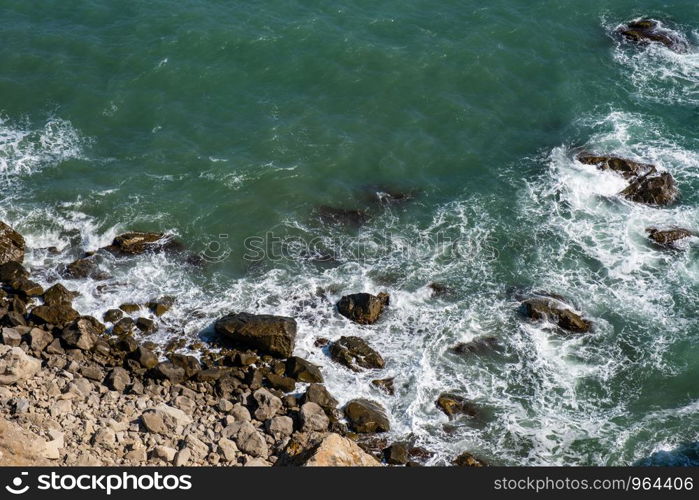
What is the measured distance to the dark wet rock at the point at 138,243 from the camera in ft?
161

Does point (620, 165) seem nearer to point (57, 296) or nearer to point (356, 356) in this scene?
point (356, 356)

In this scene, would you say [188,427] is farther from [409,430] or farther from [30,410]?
[409,430]

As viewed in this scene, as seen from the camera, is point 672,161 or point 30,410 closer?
point 30,410

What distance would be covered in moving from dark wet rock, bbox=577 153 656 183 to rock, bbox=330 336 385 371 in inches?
838

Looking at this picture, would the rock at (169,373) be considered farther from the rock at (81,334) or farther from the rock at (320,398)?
the rock at (320,398)

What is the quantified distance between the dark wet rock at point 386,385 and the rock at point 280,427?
544 centimetres

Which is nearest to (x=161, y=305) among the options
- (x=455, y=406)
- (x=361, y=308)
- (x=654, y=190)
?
(x=361, y=308)

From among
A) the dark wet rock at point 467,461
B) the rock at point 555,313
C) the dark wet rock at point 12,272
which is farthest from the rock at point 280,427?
the dark wet rock at point 12,272

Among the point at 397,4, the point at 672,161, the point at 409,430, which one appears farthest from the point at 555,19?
the point at 409,430

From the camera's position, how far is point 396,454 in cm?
3888

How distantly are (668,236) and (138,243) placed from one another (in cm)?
3207

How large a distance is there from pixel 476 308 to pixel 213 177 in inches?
766

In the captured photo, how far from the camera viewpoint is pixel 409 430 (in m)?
40.5

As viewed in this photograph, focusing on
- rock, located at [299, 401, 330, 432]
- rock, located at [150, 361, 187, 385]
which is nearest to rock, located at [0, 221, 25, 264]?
rock, located at [150, 361, 187, 385]
